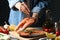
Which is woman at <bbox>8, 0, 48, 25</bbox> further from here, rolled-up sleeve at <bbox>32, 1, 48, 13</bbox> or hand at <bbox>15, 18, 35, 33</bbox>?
hand at <bbox>15, 18, 35, 33</bbox>

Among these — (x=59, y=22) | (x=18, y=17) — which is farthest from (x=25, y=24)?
(x=59, y=22)

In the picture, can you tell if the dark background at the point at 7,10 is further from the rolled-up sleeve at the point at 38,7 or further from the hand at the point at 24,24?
the hand at the point at 24,24

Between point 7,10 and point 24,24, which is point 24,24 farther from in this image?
point 7,10

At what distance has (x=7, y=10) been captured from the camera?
56.8 inches

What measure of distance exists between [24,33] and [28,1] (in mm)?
340

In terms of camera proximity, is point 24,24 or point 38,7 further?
point 38,7

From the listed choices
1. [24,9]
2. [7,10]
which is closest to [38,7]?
[24,9]

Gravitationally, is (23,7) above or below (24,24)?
above

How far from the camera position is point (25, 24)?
1.29 metres

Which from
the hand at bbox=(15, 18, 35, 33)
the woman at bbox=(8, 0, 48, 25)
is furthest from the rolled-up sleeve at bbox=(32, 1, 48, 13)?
the hand at bbox=(15, 18, 35, 33)

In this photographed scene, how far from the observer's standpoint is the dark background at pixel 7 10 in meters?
1.45

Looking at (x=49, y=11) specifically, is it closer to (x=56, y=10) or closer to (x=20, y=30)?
(x=56, y=10)

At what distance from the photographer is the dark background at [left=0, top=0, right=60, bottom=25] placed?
1.45 metres

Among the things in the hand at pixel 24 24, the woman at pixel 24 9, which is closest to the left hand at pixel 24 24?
the hand at pixel 24 24
